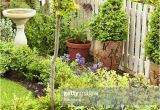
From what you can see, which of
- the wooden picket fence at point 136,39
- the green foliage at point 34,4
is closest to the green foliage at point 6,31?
the green foliage at point 34,4

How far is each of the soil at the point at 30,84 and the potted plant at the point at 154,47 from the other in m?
1.72

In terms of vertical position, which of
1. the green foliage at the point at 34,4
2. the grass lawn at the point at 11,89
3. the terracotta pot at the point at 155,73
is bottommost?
the grass lawn at the point at 11,89

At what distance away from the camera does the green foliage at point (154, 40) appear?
629cm

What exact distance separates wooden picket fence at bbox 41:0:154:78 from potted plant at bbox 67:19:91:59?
2.69ft

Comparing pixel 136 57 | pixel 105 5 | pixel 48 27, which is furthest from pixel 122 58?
pixel 48 27

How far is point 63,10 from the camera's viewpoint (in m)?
4.19

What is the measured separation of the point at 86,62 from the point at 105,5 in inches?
54.7

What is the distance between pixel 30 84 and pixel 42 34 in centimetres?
236

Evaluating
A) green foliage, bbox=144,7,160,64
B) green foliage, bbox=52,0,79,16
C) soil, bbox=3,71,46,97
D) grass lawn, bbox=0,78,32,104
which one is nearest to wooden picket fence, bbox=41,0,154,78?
green foliage, bbox=144,7,160,64

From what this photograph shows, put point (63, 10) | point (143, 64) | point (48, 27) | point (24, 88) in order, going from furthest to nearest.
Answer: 1. point (48, 27)
2. point (143, 64)
3. point (24, 88)
4. point (63, 10)

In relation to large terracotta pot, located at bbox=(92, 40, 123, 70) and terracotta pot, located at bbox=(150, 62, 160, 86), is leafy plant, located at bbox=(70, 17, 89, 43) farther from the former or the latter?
terracotta pot, located at bbox=(150, 62, 160, 86)

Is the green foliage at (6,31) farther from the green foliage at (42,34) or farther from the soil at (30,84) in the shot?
the soil at (30,84)

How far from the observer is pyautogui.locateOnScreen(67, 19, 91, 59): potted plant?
8250 mm

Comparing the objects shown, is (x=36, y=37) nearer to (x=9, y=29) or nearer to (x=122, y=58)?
(x=9, y=29)
